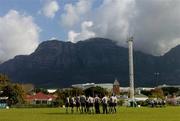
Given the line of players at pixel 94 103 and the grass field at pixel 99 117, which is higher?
the line of players at pixel 94 103

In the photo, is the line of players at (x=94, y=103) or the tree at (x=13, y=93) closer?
the line of players at (x=94, y=103)

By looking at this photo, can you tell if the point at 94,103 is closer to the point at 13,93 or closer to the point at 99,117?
the point at 99,117

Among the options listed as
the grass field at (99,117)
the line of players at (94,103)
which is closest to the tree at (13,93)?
the line of players at (94,103)

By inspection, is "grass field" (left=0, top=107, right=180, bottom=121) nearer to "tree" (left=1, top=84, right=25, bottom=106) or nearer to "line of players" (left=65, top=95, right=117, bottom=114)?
"line of players" (left=65, top=95, right=117, bottom=114)

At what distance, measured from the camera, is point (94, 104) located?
60.8 meters

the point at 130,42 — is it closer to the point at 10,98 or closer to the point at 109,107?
the point at 10,98

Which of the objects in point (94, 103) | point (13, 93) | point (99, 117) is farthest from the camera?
point (13, 93)

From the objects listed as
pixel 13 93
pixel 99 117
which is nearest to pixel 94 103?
pixel 99 117

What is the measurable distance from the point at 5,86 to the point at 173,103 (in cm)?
5256

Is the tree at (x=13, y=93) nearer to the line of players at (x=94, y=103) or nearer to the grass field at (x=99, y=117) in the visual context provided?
the line of players at (x=94, y=103)

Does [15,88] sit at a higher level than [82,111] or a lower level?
higher

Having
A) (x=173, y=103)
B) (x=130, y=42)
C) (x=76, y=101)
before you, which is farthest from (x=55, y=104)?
(x=76, y=101)

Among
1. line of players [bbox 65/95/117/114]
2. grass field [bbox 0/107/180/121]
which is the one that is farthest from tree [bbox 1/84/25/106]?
grass field [bbox 0/107/180/121]

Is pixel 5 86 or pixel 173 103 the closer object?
pixel 173 103
